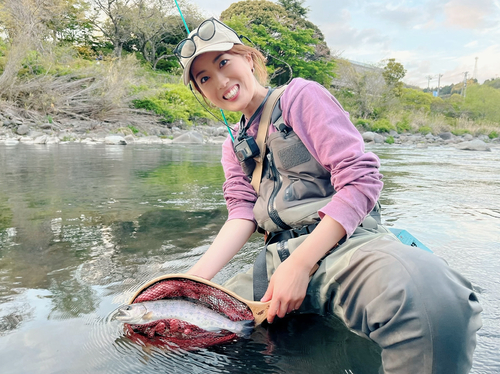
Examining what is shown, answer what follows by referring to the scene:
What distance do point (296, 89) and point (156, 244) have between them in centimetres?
150

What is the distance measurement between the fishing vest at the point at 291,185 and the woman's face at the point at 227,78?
164 mm

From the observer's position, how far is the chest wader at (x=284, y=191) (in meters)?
1.48

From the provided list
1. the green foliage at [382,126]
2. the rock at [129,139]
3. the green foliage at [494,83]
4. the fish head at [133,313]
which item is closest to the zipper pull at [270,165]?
the fish head at [133,313]

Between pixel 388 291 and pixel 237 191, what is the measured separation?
109cm

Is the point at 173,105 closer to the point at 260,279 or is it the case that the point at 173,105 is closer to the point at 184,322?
the point at 260,279

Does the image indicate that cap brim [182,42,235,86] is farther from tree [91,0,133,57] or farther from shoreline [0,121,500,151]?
tree [91,0,133,57]

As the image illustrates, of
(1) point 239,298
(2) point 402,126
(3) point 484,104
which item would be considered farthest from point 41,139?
(3) point 484,104

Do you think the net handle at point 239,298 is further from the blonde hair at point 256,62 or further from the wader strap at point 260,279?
the blonde hair at point 256,62

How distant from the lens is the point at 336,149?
1408 mm

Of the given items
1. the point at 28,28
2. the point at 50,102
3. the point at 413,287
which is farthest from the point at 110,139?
the point at 413,287

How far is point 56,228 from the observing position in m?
2.83

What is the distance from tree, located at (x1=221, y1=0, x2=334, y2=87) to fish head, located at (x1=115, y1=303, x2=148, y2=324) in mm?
26364

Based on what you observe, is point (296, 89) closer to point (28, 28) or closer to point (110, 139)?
point (110, 139)

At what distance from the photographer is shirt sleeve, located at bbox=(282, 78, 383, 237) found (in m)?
1.30
